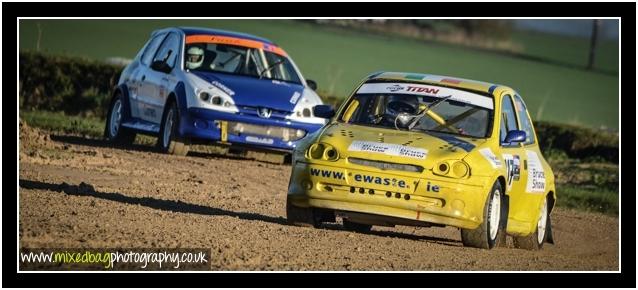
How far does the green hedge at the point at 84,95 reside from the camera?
25719 millimetres

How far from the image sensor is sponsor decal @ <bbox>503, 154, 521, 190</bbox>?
41.1 ft

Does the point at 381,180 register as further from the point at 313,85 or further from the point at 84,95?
the point at 84,95

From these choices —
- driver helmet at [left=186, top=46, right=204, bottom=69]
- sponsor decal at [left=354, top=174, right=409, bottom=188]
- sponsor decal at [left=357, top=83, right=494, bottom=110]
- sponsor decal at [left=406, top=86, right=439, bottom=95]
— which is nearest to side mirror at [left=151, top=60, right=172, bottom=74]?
driver helmet at [left=186, top=46, right=204, bottom=69]

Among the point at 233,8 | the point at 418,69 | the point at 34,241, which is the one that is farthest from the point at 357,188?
the point at 418,69

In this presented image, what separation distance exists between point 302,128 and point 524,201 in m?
5.74

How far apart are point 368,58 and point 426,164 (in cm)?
3283

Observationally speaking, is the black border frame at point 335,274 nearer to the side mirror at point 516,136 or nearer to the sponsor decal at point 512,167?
the sponsor decal at point 512,167

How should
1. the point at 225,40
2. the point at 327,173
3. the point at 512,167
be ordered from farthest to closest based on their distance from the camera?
the point at 225,40 → the point at 512,167 → the point at 327,173

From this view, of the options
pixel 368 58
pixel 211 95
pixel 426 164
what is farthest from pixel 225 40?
pixel 368 58

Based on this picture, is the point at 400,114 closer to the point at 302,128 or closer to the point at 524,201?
the point at 524,201

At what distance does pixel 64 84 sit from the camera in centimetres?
2591

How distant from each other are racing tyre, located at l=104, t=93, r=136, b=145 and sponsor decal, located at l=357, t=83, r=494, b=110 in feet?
23.5

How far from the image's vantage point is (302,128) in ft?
60.6

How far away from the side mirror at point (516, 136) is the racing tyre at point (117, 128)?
809 cm
